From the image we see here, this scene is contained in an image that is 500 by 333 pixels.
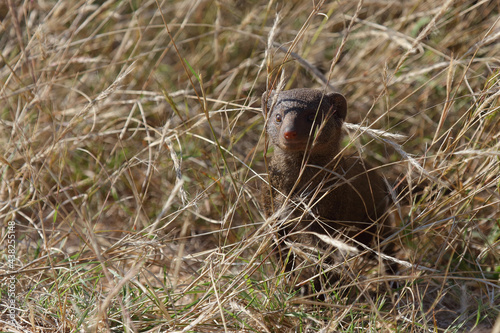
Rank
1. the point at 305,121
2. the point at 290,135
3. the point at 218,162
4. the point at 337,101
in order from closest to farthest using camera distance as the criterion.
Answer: the point at 290,135, the point at 305,121, the point at 337,101, the point at 218,162

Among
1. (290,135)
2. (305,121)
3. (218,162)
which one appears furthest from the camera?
(218,162)

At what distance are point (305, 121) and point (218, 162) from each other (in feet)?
1.93

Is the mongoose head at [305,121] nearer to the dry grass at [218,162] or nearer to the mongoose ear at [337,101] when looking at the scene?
the mongoose ear at [337,101]

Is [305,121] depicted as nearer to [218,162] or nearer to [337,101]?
[337,101]

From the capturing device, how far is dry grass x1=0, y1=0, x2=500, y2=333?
2.13m

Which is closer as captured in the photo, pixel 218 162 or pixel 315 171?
pixel 315 171

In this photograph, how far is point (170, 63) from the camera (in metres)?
4.35

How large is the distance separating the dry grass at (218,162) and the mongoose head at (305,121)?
0.49ft

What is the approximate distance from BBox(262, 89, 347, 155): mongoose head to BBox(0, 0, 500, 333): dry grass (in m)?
0.15

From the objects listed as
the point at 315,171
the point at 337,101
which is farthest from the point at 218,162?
the point at 337,101

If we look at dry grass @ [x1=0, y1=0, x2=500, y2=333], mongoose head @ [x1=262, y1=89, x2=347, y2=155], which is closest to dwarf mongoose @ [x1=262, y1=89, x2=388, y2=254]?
mongoose head @ [x1=262, y1=89, x2=347, y2=155]

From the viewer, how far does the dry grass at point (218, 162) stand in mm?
2127

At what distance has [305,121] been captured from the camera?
2447 mm

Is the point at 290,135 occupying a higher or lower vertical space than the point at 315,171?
higher
